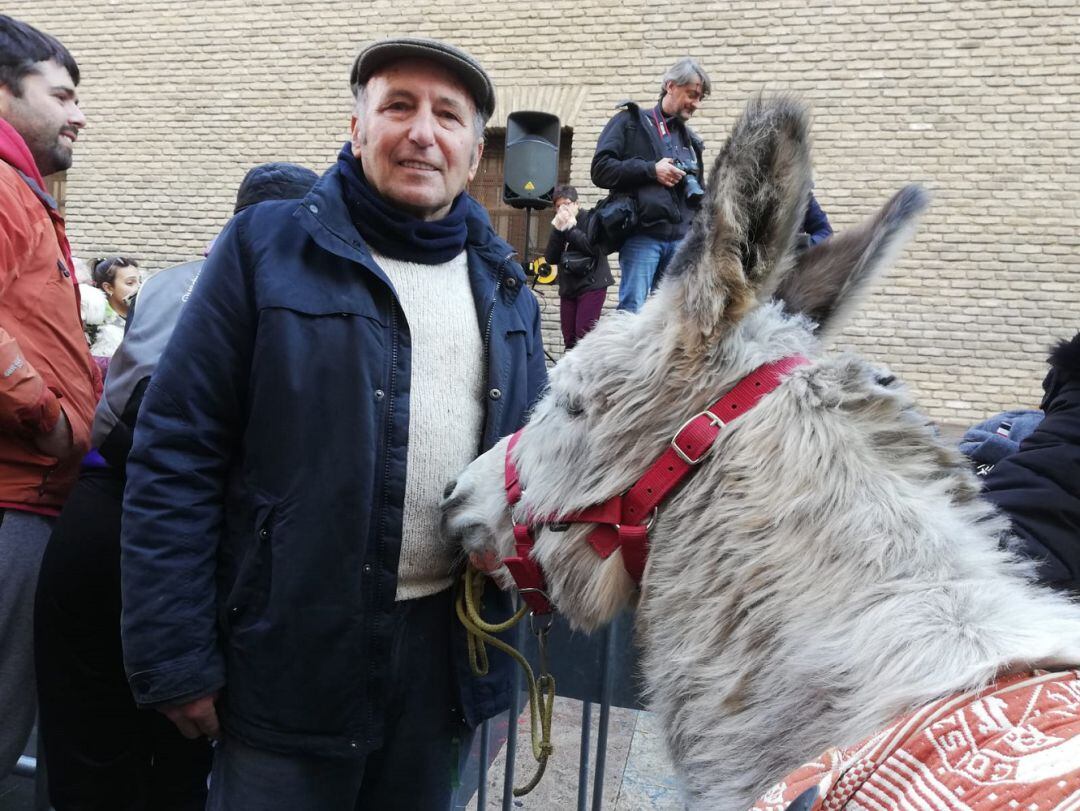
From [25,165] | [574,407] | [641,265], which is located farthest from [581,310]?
[574,407]

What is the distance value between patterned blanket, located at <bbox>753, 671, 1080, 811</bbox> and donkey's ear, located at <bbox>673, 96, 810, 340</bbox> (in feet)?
2.17

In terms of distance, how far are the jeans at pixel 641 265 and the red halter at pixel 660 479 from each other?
516cm

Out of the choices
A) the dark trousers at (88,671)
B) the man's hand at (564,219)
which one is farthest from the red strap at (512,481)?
the man's hand at (564,219)

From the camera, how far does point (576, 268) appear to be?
24.6 ft

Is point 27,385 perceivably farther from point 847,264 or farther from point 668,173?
point 668,173

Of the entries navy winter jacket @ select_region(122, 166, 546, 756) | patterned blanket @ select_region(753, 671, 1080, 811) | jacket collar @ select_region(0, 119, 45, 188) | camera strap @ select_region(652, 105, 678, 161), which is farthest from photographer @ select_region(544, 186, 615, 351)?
patterned blanket @ select_region(753, 671, 1080, 811)

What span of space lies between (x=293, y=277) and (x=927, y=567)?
1.35m

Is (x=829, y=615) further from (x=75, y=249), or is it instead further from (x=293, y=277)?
(x=75, y=249)

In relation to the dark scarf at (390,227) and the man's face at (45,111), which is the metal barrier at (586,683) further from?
the man's face at (45,111)

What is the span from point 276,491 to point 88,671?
1.11m

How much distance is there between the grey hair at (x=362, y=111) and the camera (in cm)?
192

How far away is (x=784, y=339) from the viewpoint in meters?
1.31

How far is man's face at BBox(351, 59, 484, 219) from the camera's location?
181 cm

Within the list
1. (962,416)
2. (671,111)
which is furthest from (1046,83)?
(671,111)
